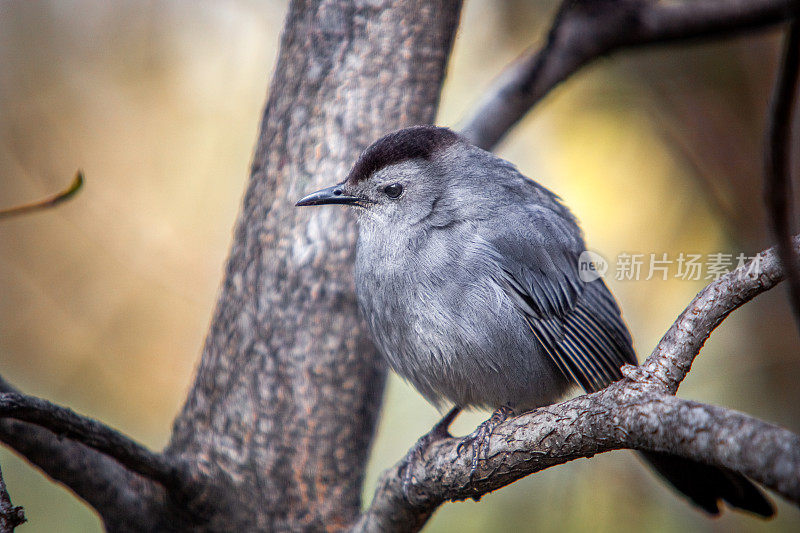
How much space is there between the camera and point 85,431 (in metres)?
2.18

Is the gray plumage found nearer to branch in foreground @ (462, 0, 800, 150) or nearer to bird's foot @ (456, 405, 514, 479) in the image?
bird's foot @ (456, 405, 514, 479)

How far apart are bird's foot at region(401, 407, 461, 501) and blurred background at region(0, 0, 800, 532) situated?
5.73ft

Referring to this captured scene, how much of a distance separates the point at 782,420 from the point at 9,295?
573 centimetres

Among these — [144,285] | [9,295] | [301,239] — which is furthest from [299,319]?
[9,295]

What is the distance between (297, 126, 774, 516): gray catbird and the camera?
2.70m

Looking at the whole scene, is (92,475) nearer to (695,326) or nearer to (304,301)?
(304,301)

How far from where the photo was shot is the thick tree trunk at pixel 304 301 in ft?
10.00

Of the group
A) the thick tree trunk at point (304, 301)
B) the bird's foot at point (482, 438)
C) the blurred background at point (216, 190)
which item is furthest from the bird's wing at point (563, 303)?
the blurred background at point (216, 190)

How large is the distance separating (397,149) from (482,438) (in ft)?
4.26

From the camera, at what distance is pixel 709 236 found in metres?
4.91

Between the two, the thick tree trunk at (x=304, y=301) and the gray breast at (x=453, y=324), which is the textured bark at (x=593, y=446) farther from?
the thick tree trunk at (x=304, y=301)

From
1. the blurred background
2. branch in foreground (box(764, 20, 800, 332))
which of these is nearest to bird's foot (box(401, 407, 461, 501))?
branch in foreground (box(764, 20, 800, 332))

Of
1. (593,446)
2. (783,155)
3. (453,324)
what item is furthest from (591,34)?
(783,155)

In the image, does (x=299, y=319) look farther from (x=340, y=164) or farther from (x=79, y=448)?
(x=79, y=448)
